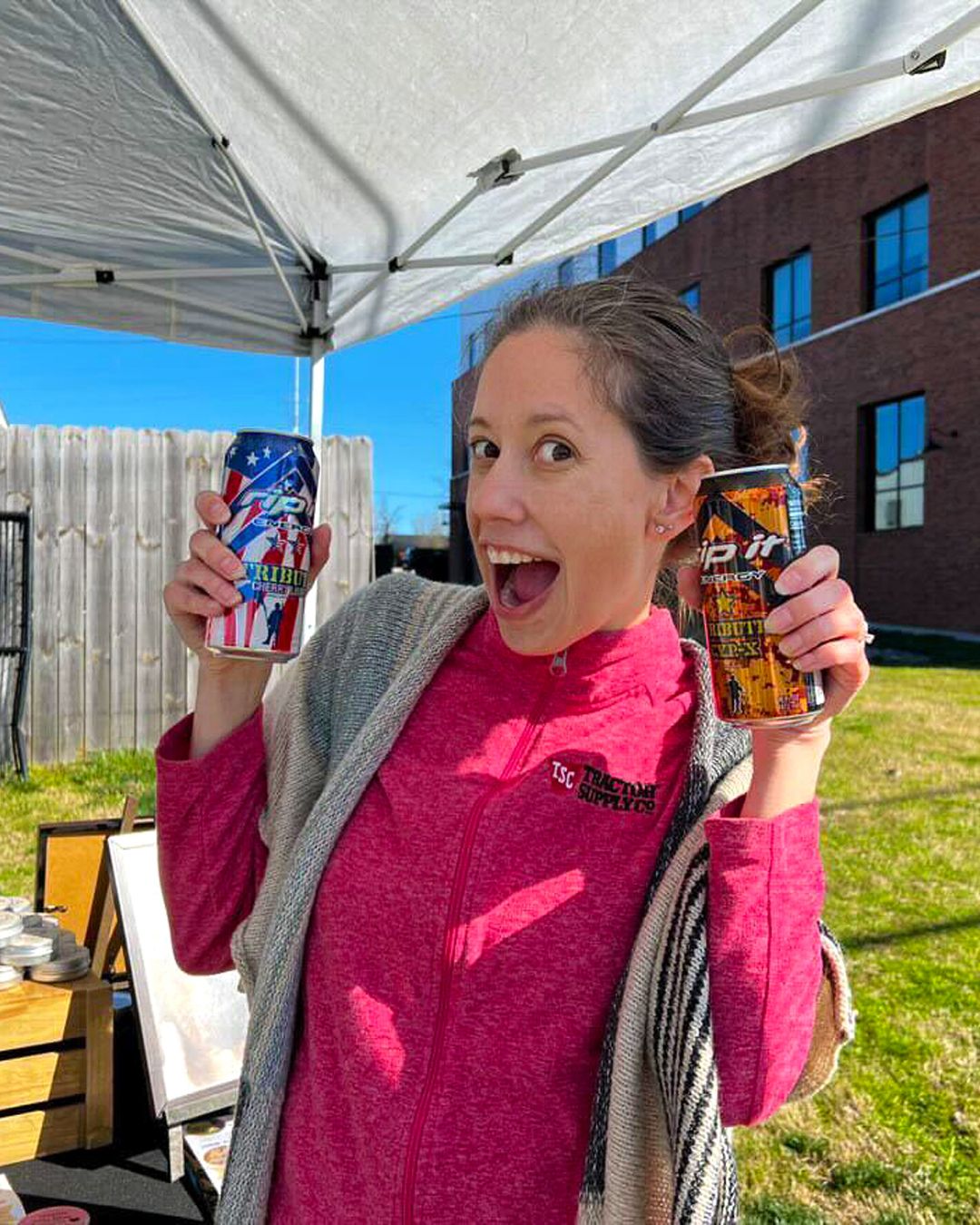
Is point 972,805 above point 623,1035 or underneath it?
underneath

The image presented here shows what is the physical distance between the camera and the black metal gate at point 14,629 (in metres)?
5.73

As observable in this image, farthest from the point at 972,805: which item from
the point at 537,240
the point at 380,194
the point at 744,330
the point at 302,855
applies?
the point at 302,855

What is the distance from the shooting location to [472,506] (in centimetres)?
107

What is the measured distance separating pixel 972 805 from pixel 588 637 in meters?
4.99

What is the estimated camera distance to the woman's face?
1036 mm

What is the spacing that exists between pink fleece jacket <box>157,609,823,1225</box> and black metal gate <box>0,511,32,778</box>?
5.06 meters

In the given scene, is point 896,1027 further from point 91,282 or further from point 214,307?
point 91,282

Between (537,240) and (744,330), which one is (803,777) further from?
(537,240)

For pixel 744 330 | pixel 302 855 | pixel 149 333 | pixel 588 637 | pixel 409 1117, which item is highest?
pixel 149 333

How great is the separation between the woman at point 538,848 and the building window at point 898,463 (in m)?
16.3

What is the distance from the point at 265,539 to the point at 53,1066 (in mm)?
1700

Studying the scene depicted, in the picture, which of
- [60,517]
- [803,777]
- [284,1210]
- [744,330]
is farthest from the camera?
[60,517]

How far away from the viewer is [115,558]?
19.9 ft

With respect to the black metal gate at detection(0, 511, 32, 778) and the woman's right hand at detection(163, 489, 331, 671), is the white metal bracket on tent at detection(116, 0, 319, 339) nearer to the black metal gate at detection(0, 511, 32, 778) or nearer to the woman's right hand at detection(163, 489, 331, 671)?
the woman's right hand at detection(163, 489, 331, 671)
